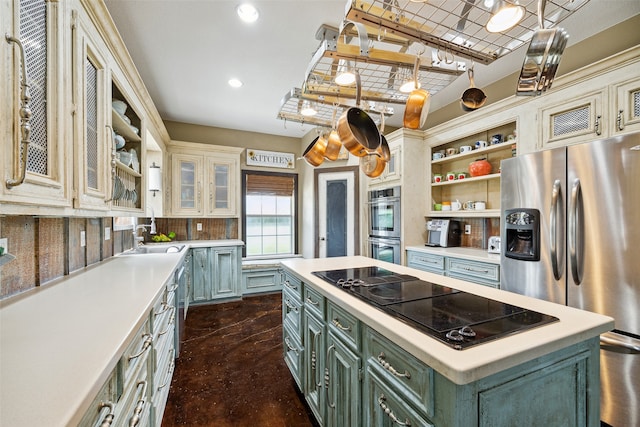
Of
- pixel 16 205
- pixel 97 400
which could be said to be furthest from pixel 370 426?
pixel 16 205

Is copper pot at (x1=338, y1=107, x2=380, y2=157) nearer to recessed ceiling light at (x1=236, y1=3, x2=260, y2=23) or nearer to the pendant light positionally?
the pendant light

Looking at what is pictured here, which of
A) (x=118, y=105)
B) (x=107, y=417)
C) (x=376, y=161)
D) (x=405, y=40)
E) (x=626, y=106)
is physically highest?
(x=405, y=40)

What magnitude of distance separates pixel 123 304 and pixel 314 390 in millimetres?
1149

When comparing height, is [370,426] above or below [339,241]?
below

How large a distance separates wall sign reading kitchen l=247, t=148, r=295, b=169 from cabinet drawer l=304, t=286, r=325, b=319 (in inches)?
135

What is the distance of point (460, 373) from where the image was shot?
2.27ft

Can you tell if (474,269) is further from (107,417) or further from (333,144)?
(107,417)

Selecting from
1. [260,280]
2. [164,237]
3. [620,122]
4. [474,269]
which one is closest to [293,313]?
[474,269]

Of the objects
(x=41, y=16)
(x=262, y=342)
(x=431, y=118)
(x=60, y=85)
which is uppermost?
(x=431, y=118)

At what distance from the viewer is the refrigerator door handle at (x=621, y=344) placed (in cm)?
150

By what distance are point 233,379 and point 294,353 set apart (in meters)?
0.61

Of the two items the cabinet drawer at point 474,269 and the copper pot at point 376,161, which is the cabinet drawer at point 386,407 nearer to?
the copper pot at point 376,161

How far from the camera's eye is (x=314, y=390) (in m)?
1.66

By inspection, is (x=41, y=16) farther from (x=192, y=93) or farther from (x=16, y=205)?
(x=192, y=93)
